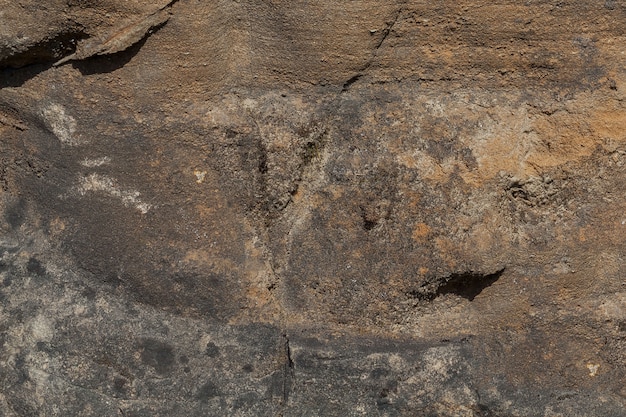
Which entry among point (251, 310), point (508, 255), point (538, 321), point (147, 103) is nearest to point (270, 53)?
point (147, 103)

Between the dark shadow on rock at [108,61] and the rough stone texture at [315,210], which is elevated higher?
the dark shadow on rock at [108,61]

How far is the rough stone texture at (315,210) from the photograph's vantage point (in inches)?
96.7

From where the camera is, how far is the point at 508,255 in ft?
8.20

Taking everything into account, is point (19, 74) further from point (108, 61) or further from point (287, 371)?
point (287, 371)

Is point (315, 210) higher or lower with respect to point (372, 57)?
lower

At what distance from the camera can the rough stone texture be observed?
2.46m

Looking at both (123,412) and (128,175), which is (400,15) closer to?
(128,175)

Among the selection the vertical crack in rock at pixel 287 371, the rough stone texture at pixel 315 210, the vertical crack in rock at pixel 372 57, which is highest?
the vertical crack in rock at pixel 372 57

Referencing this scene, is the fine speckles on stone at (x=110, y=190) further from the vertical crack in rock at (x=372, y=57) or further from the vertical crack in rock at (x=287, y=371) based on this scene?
the vertical crack in rock at (x=372, y=57)

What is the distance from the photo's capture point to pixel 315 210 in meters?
2.55

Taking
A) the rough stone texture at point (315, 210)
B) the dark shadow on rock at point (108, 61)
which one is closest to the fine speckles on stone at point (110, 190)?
the rough stone texture at point (315, 210)

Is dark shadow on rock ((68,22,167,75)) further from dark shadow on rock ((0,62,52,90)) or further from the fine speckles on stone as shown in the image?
the fine speckles on stone

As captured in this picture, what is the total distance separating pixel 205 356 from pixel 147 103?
75 centimetres

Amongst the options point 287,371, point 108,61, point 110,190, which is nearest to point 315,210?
point 287,371
